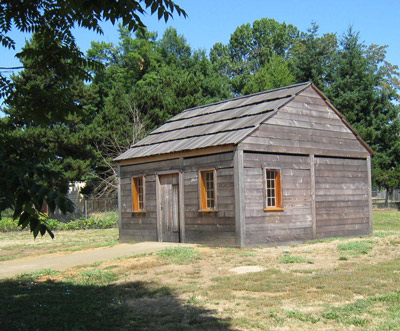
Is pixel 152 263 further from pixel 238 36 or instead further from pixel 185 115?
pixel 238 36

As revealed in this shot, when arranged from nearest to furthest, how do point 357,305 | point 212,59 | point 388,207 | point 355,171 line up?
point 357,305 → point 355,171 → point 388,207 → point 212,59

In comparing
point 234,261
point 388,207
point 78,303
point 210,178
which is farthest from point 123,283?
point 388,207

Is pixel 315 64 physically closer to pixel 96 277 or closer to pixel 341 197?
pixel 341 197

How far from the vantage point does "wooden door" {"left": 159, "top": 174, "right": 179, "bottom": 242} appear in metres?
18.4

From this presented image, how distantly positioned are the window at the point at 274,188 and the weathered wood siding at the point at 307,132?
769 millimetres

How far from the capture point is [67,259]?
15328 mm

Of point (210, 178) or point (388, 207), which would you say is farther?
point (388, 207)

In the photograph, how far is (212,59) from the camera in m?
69.2

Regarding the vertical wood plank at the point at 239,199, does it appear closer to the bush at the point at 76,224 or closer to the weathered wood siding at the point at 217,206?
the weathered wood siding at the point at 217,206

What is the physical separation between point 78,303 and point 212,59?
62.9 m

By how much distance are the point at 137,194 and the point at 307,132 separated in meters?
7.15

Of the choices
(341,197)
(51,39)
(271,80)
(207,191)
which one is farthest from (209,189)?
(271,80)

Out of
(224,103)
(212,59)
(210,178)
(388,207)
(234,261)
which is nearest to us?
(234,261)

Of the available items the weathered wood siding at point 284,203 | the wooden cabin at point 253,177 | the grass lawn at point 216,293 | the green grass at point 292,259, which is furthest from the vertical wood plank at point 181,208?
the green grass at point 292,259
